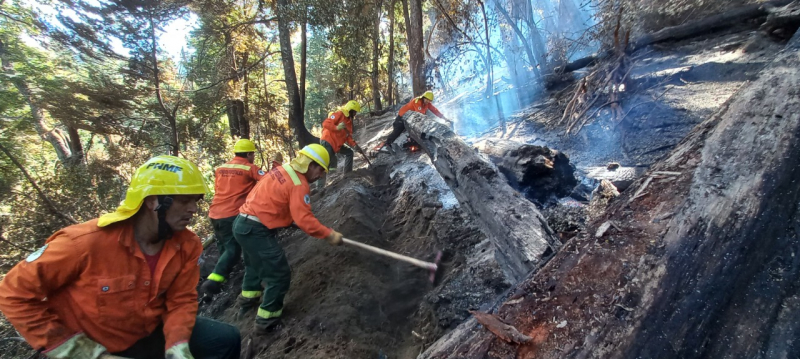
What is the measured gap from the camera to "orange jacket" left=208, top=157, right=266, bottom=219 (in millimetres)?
4066

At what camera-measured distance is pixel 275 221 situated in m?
3.08

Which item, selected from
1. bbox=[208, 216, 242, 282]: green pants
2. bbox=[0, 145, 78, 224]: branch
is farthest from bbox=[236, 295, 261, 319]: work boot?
bbox=[0, 145, 78, 224]: branch

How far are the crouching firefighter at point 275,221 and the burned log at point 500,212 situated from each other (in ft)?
4.32

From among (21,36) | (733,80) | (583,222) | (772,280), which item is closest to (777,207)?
(772,280)

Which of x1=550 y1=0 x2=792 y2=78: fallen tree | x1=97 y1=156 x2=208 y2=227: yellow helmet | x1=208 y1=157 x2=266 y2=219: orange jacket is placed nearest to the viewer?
x1=97 y1=156 x2=208 y2=227: yellow helmet

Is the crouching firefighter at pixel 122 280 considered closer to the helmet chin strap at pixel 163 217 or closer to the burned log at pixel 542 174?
the helmet chin strap at pixel 163 217

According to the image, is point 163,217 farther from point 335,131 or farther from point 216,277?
point 335,131

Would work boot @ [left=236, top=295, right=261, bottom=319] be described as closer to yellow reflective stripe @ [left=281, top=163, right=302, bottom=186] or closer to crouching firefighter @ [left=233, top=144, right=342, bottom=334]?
crouching firefighter @ [left=233, top=144, right=342, bottom=334]

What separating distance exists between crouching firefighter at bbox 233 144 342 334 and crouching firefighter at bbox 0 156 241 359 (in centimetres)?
103

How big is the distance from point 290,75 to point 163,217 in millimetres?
7818

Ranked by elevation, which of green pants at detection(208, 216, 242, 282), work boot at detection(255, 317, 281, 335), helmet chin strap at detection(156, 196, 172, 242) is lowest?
work boot at detection(255, 317, 281, 335)

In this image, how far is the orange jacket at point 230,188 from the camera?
407cm

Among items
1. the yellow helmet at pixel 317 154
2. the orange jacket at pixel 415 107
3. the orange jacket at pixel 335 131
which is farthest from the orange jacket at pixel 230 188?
the orange jacket at pixel 415 107

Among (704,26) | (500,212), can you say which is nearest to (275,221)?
(500,212)
